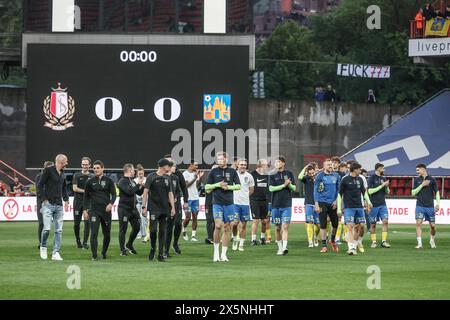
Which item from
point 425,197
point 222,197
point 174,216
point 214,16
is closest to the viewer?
point 222,197

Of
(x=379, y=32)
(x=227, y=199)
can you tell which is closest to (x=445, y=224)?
(x=227, y=199)

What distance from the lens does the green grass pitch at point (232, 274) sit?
17938 millimetres

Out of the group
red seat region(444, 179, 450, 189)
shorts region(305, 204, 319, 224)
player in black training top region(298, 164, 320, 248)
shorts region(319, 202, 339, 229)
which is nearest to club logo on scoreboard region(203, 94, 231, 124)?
player in black training top region(298, 164, 320, 248)

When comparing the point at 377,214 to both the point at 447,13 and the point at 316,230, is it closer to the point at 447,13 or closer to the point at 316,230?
the point at 316,230

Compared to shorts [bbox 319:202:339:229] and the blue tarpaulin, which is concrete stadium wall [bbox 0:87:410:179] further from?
shorts [bbox 319:202:339:229]

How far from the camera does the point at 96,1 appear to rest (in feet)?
144

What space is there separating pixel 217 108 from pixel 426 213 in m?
13.4

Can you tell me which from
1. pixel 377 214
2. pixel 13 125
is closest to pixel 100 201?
pixel 377 214

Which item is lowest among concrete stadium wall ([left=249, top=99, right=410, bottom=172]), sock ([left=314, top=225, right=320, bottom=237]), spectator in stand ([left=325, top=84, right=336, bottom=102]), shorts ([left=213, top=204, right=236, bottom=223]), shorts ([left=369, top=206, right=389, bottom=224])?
sock ([left=314, top=225, right=320, bottom=237])

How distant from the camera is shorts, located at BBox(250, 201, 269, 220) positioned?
3191 cm

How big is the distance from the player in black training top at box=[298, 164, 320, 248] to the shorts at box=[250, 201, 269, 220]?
1.25 m

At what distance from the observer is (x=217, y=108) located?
42.8 meters
